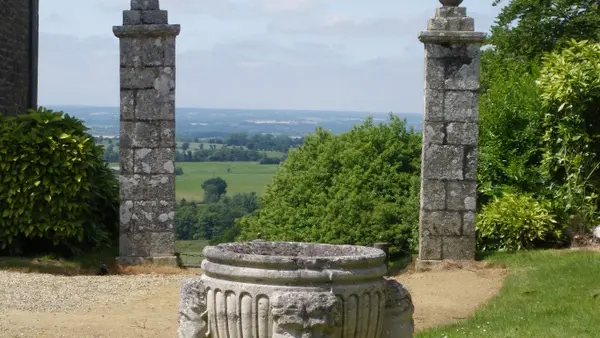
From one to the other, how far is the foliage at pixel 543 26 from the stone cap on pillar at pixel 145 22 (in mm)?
9205

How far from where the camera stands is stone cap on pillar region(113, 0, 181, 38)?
11.1 meters

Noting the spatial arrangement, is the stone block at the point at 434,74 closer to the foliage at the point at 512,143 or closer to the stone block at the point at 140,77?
the foliage at the point at 512,143

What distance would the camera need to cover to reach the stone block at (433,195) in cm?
1125

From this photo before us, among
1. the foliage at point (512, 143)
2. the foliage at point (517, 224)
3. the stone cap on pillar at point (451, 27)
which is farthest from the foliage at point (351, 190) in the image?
the stone cap on pillar at point (451, 27)

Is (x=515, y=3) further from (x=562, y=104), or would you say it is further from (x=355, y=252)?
(x=355, y=252)

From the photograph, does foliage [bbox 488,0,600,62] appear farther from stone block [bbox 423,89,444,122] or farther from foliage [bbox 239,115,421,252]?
stone block [bbox 423,89,444,122]

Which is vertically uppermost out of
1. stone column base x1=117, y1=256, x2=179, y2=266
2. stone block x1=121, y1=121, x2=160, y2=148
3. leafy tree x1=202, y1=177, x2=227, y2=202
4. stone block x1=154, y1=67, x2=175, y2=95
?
stone block x1=154, y1=67, x2=175, y2=95

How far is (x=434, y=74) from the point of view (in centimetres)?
1124

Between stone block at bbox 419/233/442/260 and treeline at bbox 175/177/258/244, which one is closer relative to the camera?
stone block at bbox 419/233/442/260

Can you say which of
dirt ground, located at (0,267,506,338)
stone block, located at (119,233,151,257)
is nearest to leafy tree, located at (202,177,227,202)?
stone block, located at (119,233,151,257)

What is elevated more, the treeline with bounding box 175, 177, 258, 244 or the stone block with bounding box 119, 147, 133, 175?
the stone block with bounding box 119, 147, 133, 175

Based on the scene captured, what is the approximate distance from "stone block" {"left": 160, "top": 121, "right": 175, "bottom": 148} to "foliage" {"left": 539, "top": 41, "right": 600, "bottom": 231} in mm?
4796

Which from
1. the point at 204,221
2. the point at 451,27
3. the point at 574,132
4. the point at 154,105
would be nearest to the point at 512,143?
the point at 574,132

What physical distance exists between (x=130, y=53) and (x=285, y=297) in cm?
647
